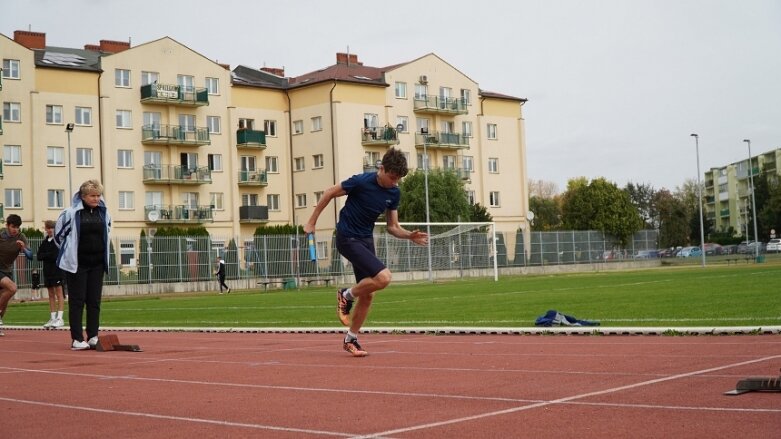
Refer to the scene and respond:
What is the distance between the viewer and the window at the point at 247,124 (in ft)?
251

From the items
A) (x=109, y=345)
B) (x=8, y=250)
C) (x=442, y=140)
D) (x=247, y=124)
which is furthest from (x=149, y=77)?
(x=109, y=345)

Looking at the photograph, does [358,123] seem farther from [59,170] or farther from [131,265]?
[131,265]

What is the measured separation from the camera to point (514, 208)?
290ft

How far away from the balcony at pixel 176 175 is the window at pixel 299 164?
8.14 meters

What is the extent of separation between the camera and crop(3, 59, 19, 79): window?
63.7 meters

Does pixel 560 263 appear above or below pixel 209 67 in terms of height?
below

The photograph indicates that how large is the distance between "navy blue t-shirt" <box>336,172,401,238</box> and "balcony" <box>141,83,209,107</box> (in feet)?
199

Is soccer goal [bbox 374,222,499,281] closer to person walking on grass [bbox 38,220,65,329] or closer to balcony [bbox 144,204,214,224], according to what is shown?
balcony [bbox 144,204,214,224]

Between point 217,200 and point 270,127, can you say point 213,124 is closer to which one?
point 270,127

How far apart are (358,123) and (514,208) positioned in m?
18.5

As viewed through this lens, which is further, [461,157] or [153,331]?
[461,157]

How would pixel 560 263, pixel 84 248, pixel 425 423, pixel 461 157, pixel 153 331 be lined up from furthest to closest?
pixel 461 157 → pixel 560 263 → pixel 153 331 → pixel 84 248 → pixel 425 423

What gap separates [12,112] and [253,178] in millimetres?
18537

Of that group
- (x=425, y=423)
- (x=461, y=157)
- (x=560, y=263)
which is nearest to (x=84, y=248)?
(x=425, y=423)
